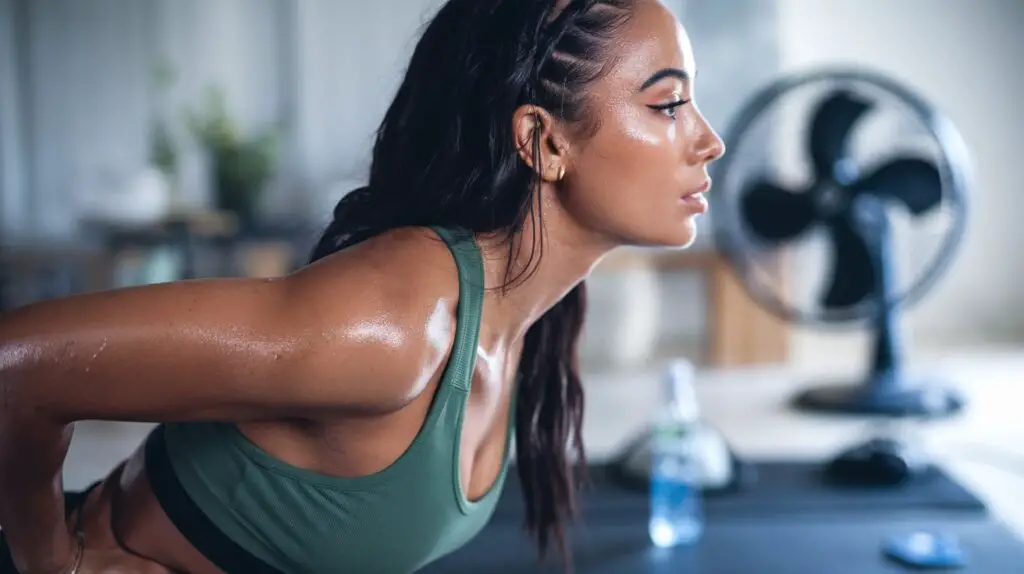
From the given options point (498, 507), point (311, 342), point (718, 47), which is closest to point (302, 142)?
point (718, 47)

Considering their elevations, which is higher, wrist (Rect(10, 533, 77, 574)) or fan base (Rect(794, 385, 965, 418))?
wrist (Rect(10, 533, 77, 574))

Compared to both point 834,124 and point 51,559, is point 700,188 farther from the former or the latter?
point 834,124

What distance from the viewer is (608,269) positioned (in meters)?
3.46

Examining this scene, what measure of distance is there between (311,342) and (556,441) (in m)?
0.42

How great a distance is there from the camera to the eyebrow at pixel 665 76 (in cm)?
74

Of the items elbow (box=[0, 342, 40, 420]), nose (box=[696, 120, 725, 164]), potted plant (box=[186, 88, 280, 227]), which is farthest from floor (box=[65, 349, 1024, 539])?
potted plant (box=[186, 88, 280, 227])

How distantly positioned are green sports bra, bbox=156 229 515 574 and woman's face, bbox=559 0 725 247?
0.35 feet

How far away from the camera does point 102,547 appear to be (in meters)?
0.79

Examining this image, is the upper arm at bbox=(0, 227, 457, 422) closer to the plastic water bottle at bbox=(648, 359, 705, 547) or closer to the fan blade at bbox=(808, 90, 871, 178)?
the plastic water bottle at bbox=(648, 359, 705, 547)

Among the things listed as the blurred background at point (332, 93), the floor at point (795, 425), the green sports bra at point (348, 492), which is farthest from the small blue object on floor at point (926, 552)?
the blurred background at point (332, 93)

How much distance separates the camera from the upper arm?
60cm

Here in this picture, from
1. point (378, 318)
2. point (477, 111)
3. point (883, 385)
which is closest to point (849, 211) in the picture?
point (883, 385)

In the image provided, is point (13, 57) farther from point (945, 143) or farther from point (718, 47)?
point (945, 143)

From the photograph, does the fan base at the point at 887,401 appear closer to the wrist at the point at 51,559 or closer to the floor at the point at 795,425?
the floor at the point at 795,425
